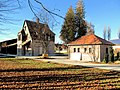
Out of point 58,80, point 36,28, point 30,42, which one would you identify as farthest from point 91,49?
point 58,80

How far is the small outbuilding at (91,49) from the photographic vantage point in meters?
34.0

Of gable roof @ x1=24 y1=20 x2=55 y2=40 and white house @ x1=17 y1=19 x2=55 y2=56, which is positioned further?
white house @ x1=17 y1=19 x2=55 y2=56

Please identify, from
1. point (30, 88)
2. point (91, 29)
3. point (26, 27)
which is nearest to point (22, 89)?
point (30, 88)

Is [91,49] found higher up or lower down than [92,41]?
lower down

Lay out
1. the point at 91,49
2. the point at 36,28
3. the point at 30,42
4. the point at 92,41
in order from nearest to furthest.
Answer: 1. the point at 91,49
2. the point at 92,41
3. the point at 36,28
4. the point at 30,42

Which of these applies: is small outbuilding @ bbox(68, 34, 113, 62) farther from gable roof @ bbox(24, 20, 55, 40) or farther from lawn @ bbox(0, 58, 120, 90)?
lawn @ bbox(0, 58, 120, 90)

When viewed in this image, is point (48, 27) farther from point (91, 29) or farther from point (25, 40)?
point (91, 29)

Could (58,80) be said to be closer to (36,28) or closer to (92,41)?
(92,41)

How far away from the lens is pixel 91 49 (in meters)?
35.0

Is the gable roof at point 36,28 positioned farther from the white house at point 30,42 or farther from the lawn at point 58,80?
the lawn at point 58,80

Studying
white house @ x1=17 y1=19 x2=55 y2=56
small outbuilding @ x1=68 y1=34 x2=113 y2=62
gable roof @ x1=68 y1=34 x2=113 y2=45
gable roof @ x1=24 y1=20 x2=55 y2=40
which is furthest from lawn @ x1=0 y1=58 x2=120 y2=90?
white house @ x1=17 y1=19 x2=55 y2=56

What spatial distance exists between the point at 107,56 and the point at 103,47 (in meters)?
1.67

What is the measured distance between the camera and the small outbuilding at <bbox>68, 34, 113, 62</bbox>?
34.0m

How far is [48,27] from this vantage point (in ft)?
152
